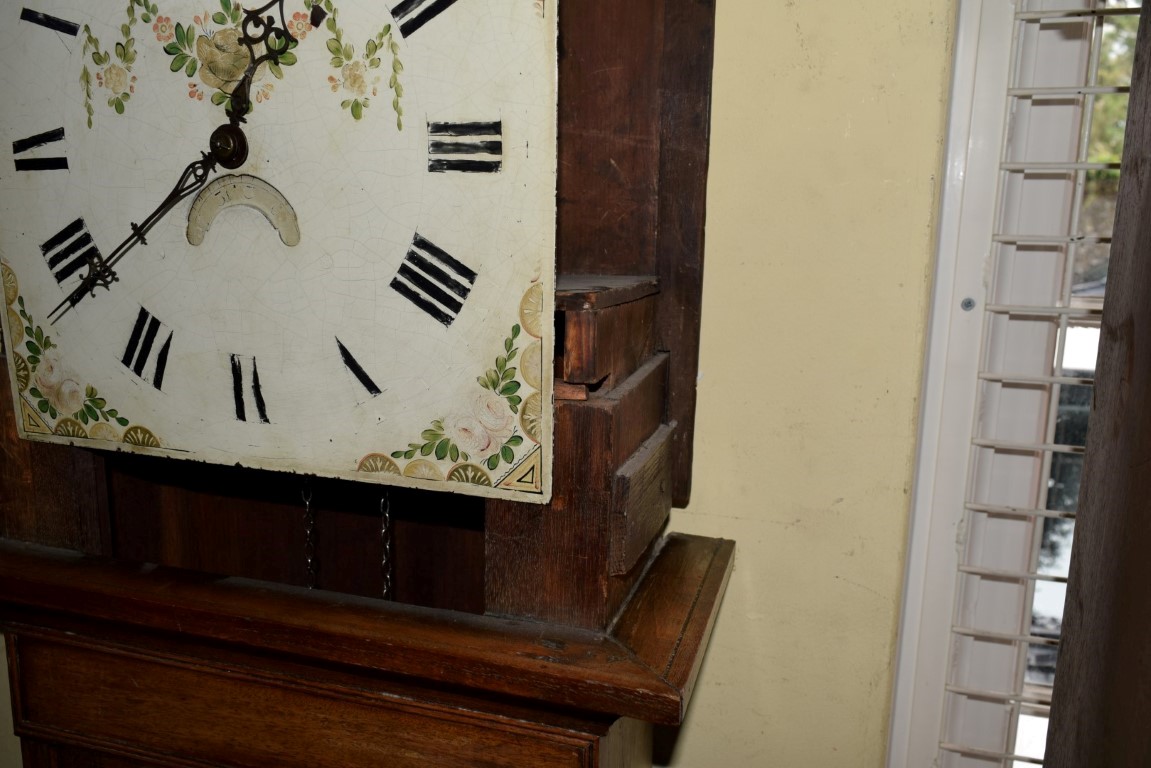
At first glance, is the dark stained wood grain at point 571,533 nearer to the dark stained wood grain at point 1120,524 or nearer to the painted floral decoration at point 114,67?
the dark stained wood grain at point 1120,524

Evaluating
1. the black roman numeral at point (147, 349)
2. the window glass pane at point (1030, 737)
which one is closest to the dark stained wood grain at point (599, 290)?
the black roman numeral at point (147, 349)

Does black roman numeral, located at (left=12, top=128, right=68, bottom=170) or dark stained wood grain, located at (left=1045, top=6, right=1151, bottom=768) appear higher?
black roman numeral, located at (left=12, top=128, right=68, bottom=170)

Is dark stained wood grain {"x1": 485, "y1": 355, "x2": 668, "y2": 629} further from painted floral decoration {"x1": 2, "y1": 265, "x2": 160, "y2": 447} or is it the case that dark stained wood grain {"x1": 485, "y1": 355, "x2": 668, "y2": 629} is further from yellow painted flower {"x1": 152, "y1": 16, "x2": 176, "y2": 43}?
yellow painted flower {"x1": 152, "y1": 16, "x2": 176, "y2": 43}

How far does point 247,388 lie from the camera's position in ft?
3.06

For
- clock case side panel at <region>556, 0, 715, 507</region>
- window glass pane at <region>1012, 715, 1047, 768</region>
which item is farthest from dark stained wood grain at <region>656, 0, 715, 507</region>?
window glass pane at <region>1012, 715, 1047, 768</region>

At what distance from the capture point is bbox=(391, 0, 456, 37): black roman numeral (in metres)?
0.81

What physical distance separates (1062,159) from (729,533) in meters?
0.65

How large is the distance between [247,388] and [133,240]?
0.68 feet

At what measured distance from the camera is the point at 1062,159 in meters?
1.12

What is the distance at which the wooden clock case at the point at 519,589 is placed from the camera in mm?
855

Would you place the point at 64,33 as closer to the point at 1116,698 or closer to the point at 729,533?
the point at 729,533

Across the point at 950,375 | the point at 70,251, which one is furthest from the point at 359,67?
the point at 950,375

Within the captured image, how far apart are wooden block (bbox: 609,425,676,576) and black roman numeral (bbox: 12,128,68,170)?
0.71 meters

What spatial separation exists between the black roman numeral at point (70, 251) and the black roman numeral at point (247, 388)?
21cm
